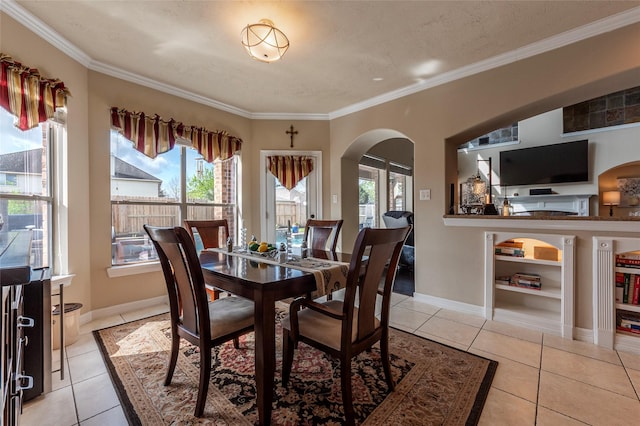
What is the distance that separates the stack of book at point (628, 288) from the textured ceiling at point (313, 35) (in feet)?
6.52

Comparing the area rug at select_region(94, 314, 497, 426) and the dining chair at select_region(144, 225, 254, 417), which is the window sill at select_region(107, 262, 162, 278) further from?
the dining chair at select_region(144, 225, 254, 417)

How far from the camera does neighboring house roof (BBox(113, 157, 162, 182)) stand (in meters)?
2.84

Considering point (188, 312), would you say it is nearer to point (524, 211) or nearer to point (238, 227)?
point (238, 227)

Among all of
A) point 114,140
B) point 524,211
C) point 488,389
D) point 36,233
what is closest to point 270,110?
point 114,140

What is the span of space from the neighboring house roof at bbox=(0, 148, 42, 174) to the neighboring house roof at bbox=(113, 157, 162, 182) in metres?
0.60

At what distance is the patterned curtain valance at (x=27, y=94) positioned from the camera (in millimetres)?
1878

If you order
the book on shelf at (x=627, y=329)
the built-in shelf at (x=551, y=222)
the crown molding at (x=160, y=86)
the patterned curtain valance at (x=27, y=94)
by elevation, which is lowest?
the book on shelf at (x=627, y=329)

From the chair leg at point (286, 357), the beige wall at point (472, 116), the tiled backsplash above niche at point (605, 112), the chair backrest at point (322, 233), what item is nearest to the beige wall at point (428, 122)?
the beige wall at point (472, 116)

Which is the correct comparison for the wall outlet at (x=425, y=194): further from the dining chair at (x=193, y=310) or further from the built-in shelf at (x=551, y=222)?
the dining chair at (x=193, y=310)

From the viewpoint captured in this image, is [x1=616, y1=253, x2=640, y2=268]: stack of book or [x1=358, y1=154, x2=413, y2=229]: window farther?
[x1=358, y1=154, x2=413, y2=229]: window

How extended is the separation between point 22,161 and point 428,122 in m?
3.76

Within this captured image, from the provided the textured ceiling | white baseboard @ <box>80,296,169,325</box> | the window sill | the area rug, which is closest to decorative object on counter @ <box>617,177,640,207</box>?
the textured ceiling

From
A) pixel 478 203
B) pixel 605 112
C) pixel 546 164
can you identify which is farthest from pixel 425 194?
pixel 605 112

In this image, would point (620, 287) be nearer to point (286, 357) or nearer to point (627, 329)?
point (627, 329)
